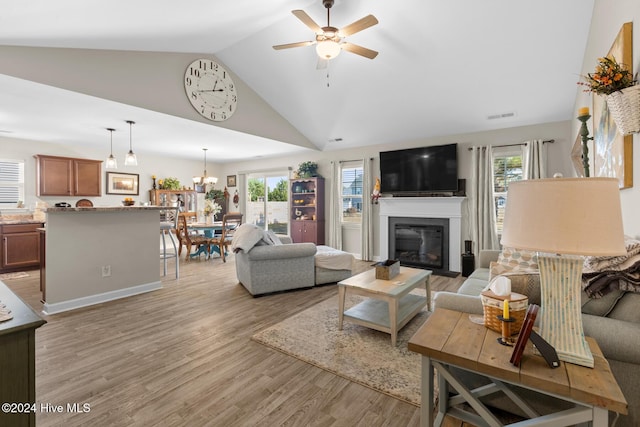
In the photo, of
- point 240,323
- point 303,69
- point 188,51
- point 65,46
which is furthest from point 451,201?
point 65,46

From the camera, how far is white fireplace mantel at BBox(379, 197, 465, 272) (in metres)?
5.02

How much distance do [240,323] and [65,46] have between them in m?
3.30

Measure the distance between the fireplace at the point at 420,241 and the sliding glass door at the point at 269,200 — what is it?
303cm

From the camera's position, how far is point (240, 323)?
2961 mm

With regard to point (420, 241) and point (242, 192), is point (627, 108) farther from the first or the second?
point (242, 192)

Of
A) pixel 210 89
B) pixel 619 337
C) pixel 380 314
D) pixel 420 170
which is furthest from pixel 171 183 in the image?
pixel 619 337

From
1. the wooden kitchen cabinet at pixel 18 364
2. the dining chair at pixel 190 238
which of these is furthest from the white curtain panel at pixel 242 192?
the wooden kitchen cabinet at pixel 18 364

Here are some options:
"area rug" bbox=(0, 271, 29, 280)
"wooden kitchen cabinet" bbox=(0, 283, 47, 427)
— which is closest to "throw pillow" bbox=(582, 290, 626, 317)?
"wooden kitchen cabinet" bbox=(0, 283, 47, 427)

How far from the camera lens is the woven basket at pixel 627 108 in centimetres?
134

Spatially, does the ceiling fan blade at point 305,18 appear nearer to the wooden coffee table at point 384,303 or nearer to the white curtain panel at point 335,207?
the wooden coffee table at point 384,303

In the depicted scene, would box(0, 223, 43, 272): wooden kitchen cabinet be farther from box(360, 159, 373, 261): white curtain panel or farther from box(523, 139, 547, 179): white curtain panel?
box(523, 139, 547, 179): white curtain panel

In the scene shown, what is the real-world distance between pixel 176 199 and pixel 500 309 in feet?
25.3

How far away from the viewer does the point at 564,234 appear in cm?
99

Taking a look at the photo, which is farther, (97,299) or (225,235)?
(225,235)
